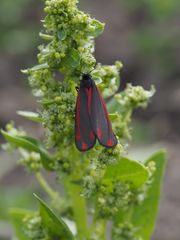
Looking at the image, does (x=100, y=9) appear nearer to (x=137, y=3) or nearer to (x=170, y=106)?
(x=137, y=3)

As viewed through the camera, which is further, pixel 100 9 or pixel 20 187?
pixel 100 9

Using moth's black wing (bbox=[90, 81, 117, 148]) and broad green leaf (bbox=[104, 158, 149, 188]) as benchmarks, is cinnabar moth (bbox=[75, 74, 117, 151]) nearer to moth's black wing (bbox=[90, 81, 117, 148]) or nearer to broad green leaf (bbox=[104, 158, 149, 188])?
moth's black wing (bbox=[90, 81, 117, 148])

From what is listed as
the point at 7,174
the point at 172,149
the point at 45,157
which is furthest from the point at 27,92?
the point at 45,157

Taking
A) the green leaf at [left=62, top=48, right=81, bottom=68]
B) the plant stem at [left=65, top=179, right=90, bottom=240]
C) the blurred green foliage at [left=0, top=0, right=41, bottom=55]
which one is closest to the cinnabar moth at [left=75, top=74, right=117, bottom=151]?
the green leaf at [left=62, top=48, right=81, bottom=68]

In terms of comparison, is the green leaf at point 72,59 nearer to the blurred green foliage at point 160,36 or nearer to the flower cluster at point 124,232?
the flower cluster at point 124,232

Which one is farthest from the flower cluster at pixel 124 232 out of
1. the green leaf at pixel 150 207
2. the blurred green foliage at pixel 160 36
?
the blurred green foliage at pixel 160 36

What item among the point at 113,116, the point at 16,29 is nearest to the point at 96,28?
the point at 113,116
